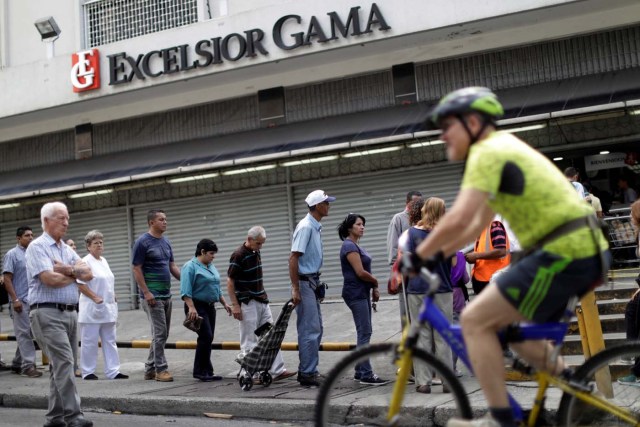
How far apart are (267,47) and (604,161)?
653 centimetres

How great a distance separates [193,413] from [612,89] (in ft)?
28.3

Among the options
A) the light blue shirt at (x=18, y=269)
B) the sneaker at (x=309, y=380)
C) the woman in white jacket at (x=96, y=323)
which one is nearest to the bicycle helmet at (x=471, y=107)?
the sneaker at (x=309, y=380)

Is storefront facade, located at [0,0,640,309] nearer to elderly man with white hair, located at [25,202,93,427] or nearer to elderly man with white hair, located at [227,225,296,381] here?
elderly man with white hair, located at [227,225,296,381]

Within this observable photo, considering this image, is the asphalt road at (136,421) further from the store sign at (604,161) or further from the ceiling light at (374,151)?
the store sign at (604,161)

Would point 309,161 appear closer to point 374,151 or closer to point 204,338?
point 374,151

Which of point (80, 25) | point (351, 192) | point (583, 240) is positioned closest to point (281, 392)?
point (583, 240)

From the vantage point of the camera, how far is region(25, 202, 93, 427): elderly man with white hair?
662cm

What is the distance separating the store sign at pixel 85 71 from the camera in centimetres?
1599

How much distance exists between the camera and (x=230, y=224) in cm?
1670

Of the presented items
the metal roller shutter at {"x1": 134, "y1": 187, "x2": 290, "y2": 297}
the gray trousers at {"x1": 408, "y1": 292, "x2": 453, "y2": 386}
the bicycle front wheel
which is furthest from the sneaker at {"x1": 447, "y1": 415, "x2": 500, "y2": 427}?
the metal roller shutter at {"x1": 134, "y1": 187, "x2": 290, "y2": 297}

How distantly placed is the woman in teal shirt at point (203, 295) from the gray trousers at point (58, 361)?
270 centimetres

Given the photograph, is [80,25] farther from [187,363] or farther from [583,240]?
[583,240]

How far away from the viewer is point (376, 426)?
4914mm

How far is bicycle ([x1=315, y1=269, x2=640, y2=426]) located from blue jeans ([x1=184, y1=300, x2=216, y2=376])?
508 cm
